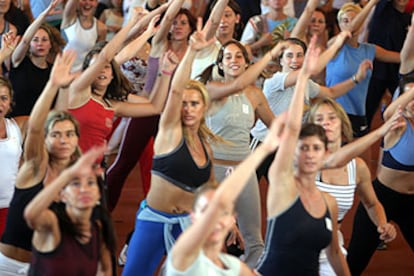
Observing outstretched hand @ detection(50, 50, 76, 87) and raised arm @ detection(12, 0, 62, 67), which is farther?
raised arm @ detection(12, 0, 62, 67)

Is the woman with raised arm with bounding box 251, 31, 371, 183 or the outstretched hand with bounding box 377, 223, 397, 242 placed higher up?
the woman with raised arm with bounding box 251, 31, 371, 183

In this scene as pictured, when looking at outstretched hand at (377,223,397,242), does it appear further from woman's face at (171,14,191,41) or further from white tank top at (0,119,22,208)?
woman's face at (171,14,191,41)

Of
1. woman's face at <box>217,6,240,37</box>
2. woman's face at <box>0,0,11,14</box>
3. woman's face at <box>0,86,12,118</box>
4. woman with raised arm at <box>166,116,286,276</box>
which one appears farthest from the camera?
woman's face at <box>0,0,11,14</box>

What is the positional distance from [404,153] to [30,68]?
2660 millimetres

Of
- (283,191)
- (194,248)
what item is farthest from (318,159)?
(194,248)

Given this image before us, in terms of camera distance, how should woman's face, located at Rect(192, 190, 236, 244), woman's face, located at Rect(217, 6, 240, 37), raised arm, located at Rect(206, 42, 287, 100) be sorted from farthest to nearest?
woman's face, located at Rect(217, 6, 240, 37) → raised arm, located at Rect(206, 42, 287, 100) → woman's face, located at Rect(192, 190, 236, 244)

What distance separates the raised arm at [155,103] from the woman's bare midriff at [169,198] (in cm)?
77

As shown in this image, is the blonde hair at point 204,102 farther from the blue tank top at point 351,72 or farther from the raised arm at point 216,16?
the blue tank top at point 351,72

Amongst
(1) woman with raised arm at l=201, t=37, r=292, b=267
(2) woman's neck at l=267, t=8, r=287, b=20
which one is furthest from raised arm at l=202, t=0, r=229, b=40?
(2) woman's neck at l=267, t=8, r=287, b=20

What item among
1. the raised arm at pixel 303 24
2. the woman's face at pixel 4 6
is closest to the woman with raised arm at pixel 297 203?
the raised arm at pixel 303 24

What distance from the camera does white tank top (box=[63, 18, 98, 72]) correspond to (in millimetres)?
8891

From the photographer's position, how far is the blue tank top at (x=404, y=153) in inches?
256

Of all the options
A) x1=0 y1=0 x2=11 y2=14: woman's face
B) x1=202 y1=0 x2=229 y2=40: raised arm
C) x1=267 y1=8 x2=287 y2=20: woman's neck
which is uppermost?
x1=202 y1=0 x2=229 y2=40: raised arm

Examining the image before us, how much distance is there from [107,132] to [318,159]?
1706 millimetres
